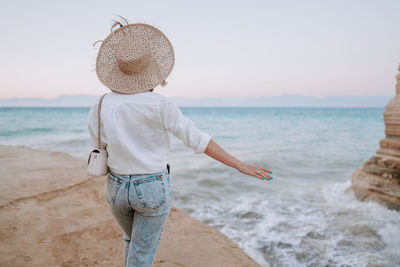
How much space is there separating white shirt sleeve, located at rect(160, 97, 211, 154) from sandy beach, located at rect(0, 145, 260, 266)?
184 cm

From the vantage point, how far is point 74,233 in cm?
334

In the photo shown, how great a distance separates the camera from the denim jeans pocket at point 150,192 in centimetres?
158

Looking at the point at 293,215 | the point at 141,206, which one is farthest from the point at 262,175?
the point at 293,215

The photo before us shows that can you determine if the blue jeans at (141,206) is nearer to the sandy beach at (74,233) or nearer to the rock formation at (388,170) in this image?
the sandy beach at (74,233)

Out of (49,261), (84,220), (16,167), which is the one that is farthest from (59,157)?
(49,261)

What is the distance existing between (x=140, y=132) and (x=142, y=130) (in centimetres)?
2

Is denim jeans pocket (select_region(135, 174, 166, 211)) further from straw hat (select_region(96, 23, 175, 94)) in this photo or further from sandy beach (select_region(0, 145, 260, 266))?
sandy beach (select_region(0, 145, 260, 266))

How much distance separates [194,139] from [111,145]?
0.48 metres

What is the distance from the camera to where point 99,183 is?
513 centimetres

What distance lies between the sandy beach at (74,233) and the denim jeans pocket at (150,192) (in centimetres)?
153

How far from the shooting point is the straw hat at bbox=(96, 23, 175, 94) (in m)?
1.65

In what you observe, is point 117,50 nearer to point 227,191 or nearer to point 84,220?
point 84,220

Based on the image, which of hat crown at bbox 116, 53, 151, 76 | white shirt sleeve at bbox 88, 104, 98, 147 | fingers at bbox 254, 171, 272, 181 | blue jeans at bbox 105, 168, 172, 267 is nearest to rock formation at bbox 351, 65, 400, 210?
fingers at bbox 254, 171, 272, 181

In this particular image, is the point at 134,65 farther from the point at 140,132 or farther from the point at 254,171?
the point at 254,171
